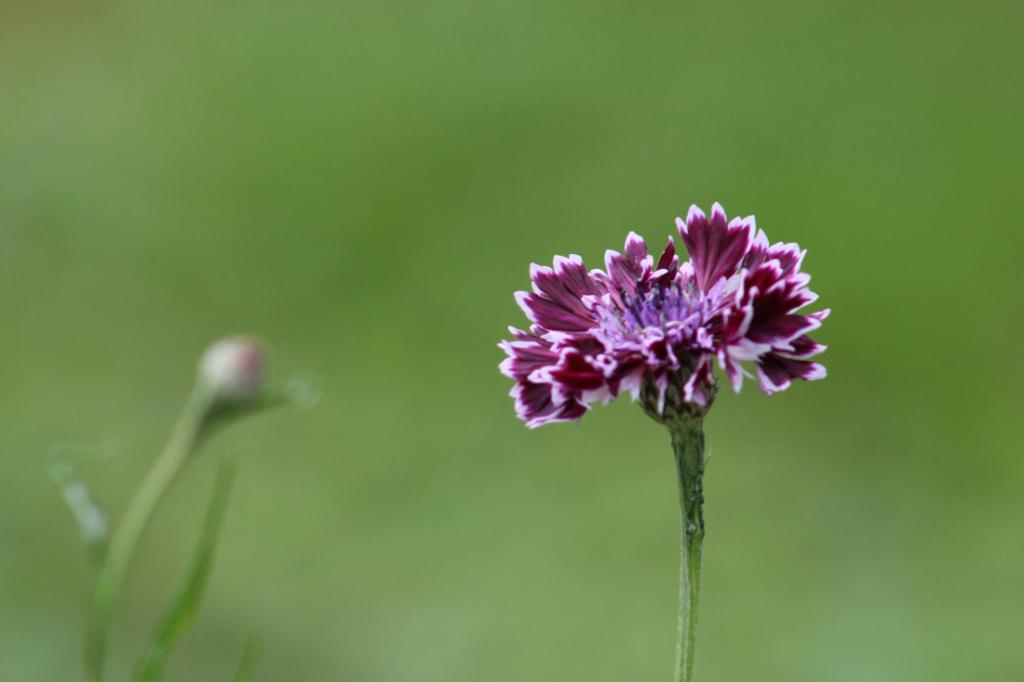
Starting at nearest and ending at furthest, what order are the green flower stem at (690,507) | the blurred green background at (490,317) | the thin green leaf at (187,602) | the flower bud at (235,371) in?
1. the green flower stem at (690,507)
2. the thin green leaf at (187,602)
3. the flower bud at (235,371)
4. the blurred green background at (490,317)

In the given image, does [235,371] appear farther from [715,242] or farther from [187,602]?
[715,242]

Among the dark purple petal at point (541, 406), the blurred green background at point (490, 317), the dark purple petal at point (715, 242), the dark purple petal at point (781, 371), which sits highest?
the blurred green background at point (490, 317)

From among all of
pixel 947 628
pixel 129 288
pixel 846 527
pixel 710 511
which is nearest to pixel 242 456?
pixel 129 288

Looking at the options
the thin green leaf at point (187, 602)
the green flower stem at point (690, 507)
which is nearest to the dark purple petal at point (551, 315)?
the green flower stem at point (690, 507)

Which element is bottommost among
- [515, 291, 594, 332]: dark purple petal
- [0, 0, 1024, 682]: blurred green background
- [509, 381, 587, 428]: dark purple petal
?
[509, 381, 587, 428]: dark purple petal

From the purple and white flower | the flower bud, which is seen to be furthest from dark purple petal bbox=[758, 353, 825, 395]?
the flower bud

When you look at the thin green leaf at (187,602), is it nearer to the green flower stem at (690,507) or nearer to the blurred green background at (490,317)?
the green flower stem at (690,507)

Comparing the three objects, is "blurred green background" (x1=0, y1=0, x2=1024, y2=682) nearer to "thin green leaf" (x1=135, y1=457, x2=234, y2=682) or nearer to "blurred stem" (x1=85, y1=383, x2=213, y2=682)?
"blurred stem" (x1=85, y1=383, x2=213, y2=682)
